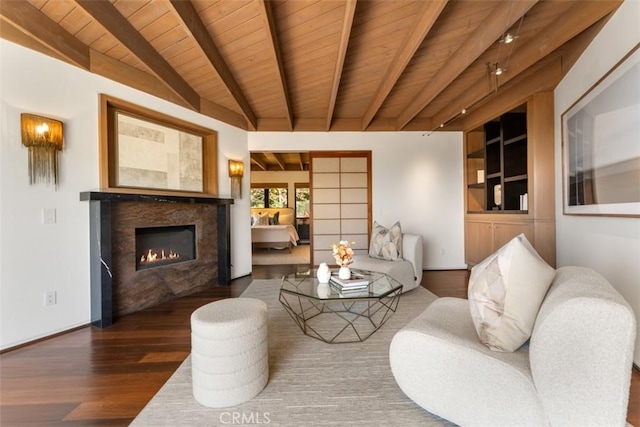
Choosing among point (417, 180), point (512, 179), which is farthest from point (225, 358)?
point (417, 180)

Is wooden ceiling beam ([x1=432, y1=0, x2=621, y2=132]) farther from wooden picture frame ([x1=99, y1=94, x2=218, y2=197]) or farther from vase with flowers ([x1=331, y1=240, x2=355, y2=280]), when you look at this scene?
wooden picture frame ([x1=99, y1=94, x2=218, y2=197])

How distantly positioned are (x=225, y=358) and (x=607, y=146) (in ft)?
9.77

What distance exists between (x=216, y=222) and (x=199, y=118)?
151 cm

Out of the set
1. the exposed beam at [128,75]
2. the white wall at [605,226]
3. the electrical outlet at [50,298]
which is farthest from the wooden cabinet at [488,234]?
the electrical outlet at [50,298]

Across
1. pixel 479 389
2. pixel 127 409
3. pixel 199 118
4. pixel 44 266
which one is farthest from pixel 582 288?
pixel 199 118

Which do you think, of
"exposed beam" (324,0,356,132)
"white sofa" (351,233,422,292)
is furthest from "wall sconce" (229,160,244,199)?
"white sofa" (351,233,422,292)

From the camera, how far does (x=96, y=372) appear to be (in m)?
1.76

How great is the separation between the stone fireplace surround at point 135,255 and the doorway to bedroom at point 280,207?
2201 mm

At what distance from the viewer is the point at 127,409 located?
1429mm

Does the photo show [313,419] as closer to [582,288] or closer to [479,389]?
Answer: [479,389]

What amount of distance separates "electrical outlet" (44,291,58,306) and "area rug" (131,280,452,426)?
1.46m

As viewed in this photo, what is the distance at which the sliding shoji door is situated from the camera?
15.5 feet

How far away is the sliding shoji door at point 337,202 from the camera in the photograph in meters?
4.73

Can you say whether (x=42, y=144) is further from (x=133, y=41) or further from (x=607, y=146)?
(x=607, y=146)
